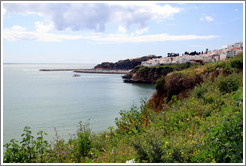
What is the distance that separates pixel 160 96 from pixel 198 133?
18.5 ft

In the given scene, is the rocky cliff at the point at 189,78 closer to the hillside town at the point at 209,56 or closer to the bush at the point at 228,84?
the bush at the point at 228,84

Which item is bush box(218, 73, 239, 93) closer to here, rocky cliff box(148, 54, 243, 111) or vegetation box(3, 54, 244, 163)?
vegetation box(3, 54, 244, 163)

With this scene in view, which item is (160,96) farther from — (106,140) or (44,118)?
(44,118)

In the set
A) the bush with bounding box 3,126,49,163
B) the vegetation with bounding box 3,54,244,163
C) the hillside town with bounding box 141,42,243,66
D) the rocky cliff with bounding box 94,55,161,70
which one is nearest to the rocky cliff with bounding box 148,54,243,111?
the vegetation with bounding box 3,54,244,163

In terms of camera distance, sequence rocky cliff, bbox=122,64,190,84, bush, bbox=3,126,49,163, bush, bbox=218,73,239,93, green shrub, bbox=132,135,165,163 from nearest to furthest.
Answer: green shrub, bbox=132,135,165,163 → bush, bbox=3,126,49,163 → bush, bbox=218,73,239,93 → rocky cliff, bbox=122,64,190,84

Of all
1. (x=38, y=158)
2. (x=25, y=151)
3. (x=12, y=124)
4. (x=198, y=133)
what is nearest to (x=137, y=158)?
(x=198, y=133)

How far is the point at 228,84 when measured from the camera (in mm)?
7031

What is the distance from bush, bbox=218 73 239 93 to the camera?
6.90 metres

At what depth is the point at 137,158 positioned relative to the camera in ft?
11.2

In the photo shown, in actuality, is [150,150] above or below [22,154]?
above

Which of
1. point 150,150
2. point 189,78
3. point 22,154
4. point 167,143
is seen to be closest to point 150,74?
point 189,78

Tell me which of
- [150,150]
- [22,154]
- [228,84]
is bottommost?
[22,154]

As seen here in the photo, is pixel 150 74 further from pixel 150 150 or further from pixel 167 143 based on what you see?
pixel 150 150

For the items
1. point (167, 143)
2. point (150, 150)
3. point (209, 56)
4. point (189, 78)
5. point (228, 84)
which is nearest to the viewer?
point (150, 150)
